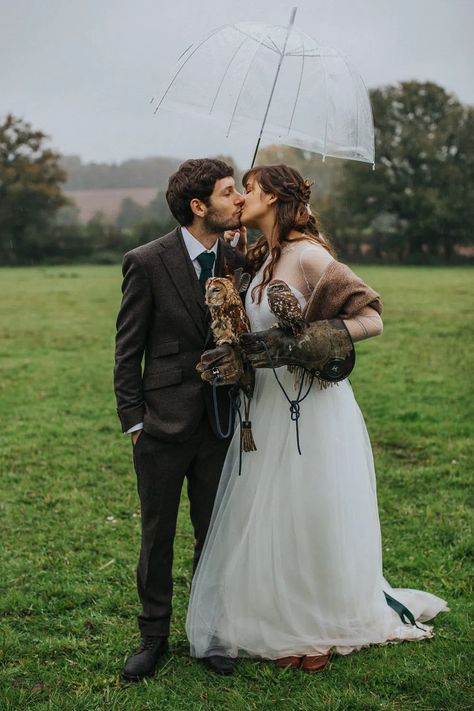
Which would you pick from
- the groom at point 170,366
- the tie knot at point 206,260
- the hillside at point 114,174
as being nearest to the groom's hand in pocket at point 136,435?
the groom at point 170,366

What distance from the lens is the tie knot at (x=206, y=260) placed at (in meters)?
3.83

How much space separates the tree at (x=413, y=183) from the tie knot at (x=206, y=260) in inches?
1795

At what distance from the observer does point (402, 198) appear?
51438 millimetres

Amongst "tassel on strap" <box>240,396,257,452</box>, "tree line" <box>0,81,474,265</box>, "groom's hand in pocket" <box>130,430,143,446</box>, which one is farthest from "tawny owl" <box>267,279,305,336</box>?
"tree line" <box>0,81,474,265</box>

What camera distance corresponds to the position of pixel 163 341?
3783mm

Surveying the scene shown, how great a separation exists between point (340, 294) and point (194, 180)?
0.87 meters

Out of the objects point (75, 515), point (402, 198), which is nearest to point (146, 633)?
point (75, 515)

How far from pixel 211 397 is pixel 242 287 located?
57cm

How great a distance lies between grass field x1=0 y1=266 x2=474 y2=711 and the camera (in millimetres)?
3762

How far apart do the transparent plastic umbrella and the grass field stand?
2.61 m

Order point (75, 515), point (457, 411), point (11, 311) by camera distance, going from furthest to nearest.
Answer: point (11, 311), point (457, 411), point (75, 515)

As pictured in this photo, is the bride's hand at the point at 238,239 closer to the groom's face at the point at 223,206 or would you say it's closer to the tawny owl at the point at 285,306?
the groom's face at the point at 223,206

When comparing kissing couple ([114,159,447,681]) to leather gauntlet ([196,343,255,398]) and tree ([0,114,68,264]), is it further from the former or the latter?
tree ([0,114,68,264])

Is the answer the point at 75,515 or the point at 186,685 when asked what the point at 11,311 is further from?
the point at 186,685
